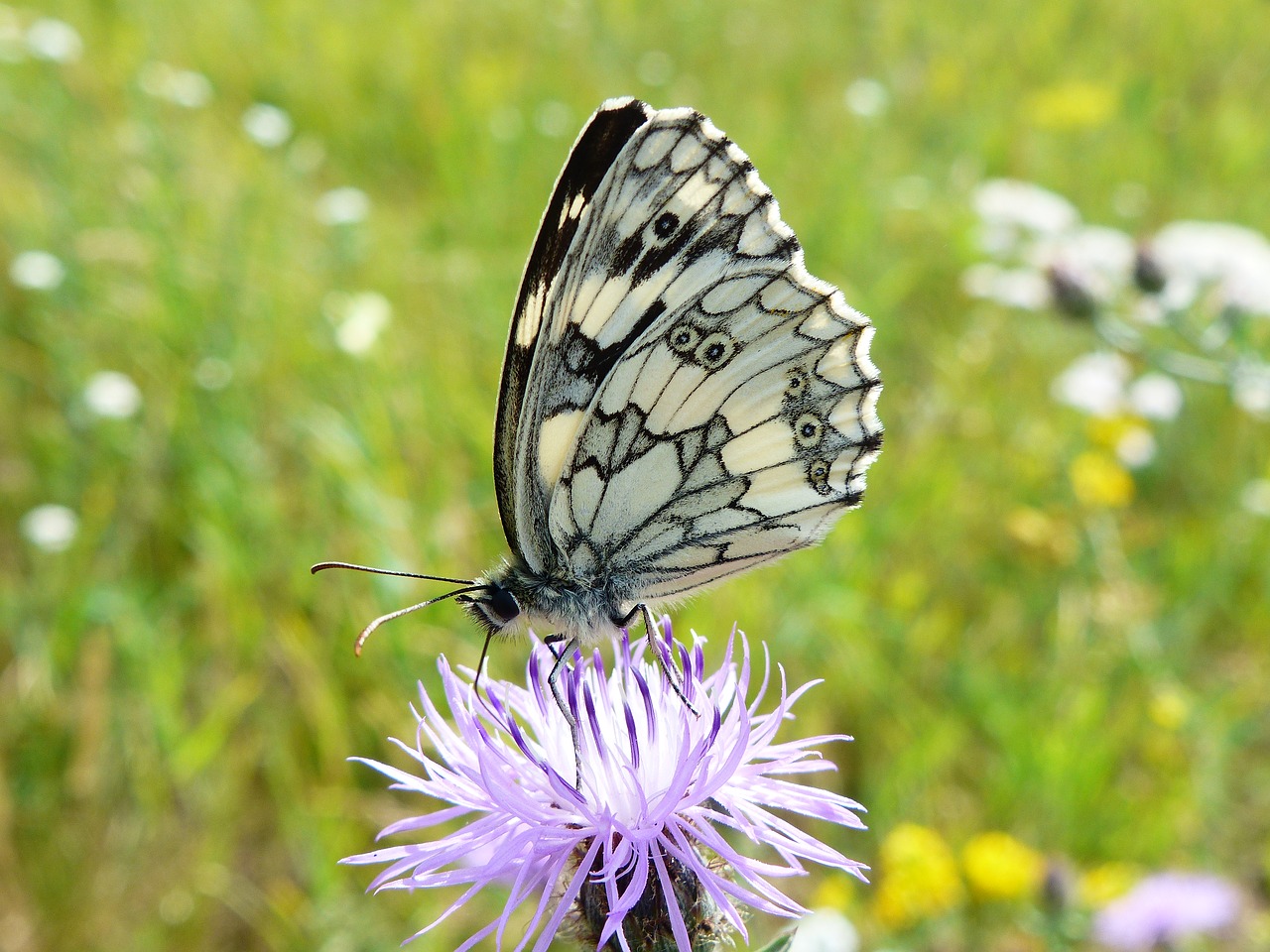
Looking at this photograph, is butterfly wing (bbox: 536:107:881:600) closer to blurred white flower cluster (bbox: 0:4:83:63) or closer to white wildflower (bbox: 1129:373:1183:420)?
white wildflower (bbox: 1129:373:1183:420)

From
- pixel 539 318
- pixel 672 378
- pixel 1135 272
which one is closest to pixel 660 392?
pixel 672 378

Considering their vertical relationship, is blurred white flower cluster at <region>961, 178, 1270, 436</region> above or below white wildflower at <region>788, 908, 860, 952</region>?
above

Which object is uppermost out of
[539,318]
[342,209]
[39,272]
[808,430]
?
[342,209]

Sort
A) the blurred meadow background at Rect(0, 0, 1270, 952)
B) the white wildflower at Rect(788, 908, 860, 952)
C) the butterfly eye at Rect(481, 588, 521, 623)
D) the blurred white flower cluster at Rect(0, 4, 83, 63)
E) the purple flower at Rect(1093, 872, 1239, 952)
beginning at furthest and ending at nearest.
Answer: the blurred white flower cluster at Rect(0, 4, 83, 63)
the blurred meadow background at Rect(0, 0, 1270, 952)
the purple flower at Rect(1093, 872, 1239, 952)
the white wildflower at Rect(788, 908, 860, 952)
the butterfly eye at Rect(481, 588, 521, 623)

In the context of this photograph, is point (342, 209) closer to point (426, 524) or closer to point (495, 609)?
point (426, 524)

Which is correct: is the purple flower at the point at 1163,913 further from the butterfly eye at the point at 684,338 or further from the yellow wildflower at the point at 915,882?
the butterfly eye at the point at 684,338

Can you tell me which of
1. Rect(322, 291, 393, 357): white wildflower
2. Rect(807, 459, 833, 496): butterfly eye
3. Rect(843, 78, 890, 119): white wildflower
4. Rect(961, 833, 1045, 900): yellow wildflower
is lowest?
Rect(961, 833, 1045, 900): yellow wildflower

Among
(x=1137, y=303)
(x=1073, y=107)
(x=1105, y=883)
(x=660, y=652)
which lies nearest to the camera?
(x=660, y=652)

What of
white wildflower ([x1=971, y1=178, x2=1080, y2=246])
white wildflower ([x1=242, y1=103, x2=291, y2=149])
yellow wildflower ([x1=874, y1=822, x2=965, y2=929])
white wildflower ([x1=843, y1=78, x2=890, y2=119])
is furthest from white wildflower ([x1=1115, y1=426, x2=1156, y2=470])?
white wildflower ([x1=242, y1=103, x2=291, y2=149])
